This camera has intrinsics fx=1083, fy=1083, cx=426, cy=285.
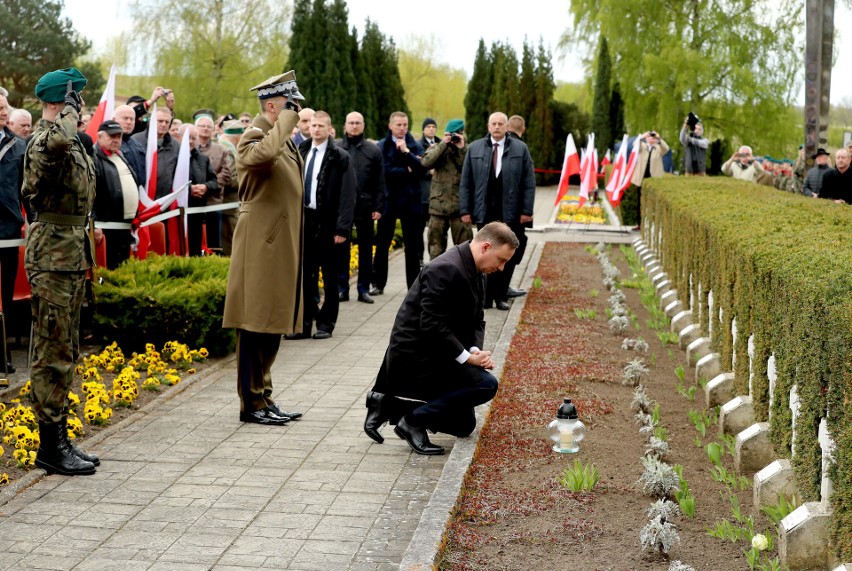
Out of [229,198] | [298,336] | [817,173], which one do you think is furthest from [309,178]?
[817,173]

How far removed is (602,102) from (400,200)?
28701mm

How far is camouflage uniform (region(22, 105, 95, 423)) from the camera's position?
619 cm

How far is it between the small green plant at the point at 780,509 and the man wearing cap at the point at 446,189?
748 cm

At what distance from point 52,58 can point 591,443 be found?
34.0 meters

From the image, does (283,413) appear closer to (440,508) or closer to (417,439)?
(417,439)

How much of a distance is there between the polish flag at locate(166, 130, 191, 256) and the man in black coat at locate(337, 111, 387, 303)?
1.77 meters

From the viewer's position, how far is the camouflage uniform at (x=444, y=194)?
42.4ft

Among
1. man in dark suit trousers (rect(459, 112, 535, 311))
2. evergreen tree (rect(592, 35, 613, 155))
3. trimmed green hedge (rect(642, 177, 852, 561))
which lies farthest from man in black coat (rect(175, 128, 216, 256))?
evergreen tree (rect(592, 35, 613, 155))

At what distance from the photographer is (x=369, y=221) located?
1312 cm

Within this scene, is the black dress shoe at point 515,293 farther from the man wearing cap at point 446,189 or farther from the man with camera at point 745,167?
the man with camera at point 745,167

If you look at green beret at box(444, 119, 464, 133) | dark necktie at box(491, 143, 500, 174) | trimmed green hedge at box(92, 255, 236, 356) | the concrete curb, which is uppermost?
green beret at box(444, 119, 464, 133)

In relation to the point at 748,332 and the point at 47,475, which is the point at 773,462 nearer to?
the point at 748,332

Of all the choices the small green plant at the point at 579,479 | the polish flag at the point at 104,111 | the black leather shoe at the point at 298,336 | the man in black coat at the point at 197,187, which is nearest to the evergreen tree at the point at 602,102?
→ the man in black coat at the point at 197,187

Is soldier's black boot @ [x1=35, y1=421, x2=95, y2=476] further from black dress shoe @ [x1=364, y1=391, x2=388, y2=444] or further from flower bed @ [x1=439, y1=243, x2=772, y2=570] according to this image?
flower bed @ [x1=439, y1=243, x2=772, y2=570]
